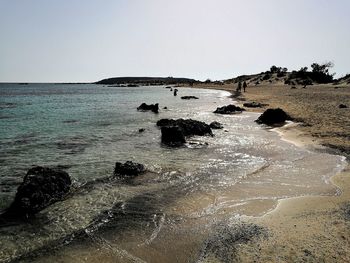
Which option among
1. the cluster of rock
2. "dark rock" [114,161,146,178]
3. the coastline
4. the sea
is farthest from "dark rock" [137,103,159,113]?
the coastline

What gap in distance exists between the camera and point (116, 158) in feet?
56.0

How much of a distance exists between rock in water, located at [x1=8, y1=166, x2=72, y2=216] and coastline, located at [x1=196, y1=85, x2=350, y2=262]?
20.3 ft

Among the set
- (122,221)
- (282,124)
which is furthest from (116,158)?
(282,124)

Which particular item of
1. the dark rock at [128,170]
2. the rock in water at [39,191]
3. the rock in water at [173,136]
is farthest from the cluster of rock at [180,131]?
the rock in water at [39,191]

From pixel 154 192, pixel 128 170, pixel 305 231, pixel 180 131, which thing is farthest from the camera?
pixel 180 131

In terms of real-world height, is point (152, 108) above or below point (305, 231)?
below

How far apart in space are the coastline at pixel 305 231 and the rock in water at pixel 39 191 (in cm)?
618

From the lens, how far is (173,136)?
20875 millimetres

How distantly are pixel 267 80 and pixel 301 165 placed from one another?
105 metres

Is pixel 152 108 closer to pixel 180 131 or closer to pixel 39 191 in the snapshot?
pixel 180 131

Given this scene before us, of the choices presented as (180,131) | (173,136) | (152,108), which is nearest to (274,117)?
(180,131)

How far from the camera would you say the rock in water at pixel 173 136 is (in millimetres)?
20542

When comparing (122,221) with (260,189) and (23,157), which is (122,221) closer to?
(260,189)

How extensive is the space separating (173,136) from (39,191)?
11.1 m
